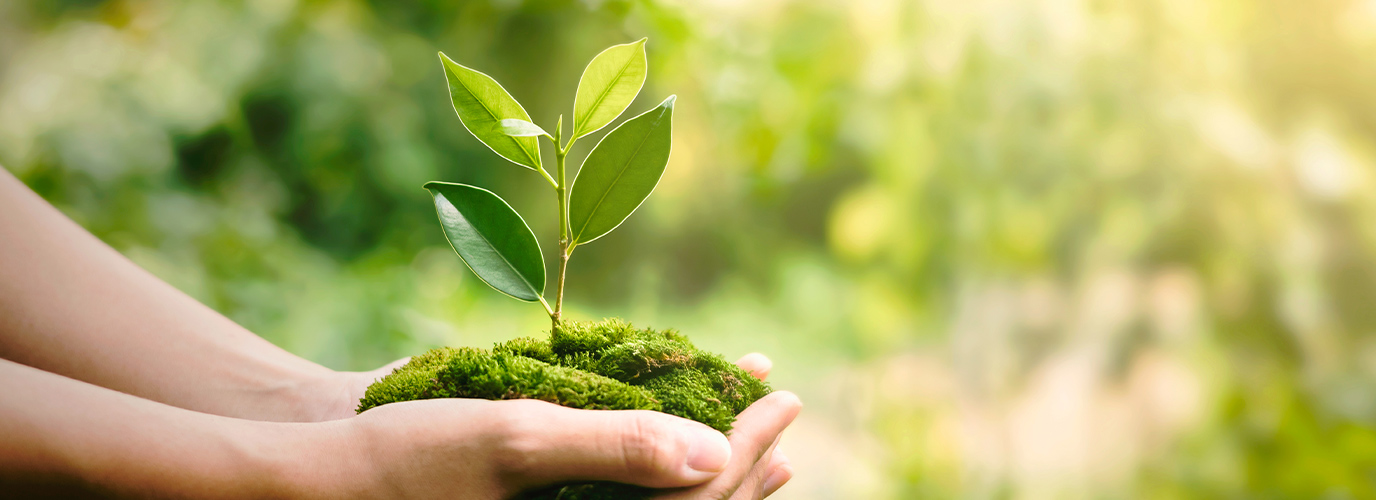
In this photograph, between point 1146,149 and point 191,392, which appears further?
point 1146,149

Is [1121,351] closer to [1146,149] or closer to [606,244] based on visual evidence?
[1146,149]

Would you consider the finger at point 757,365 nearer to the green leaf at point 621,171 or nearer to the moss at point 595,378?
the moss at point 595,378

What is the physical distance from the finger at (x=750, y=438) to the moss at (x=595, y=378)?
1cm

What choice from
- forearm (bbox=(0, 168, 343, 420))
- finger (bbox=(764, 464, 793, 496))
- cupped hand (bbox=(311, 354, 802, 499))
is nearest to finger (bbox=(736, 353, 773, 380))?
finger (bbox=(764, 464, 793, 496))

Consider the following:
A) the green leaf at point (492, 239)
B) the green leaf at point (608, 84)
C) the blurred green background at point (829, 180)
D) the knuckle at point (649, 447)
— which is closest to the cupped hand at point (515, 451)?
the knuckle at point (649, 447)

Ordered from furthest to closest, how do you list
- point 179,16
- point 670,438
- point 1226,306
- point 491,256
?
point 179,16 < point 1226,306 < point 491,256 < point 670,438

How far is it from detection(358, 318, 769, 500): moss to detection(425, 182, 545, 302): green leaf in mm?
56

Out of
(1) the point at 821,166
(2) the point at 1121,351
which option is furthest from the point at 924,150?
(2) the point at 1121,351

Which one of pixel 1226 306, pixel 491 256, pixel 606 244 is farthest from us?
pixel 606 244

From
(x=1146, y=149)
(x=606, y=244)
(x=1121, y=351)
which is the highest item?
(x=1146, y=149)

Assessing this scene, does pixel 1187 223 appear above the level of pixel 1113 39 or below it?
below

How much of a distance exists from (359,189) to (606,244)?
538mm

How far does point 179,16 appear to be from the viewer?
1.36 meters

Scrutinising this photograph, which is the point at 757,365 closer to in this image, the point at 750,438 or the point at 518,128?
the point at 750,438
